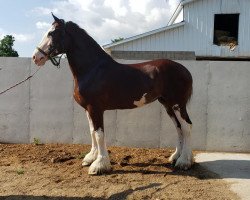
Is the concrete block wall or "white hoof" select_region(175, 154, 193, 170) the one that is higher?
the concrete block wall

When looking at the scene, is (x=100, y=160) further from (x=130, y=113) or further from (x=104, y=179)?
(x=130, y=113)

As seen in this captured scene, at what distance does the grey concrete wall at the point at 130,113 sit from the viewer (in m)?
7.00

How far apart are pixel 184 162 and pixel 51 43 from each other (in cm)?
270

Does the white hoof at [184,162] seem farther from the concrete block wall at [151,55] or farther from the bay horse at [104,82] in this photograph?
the concrete block wall at [151,55]

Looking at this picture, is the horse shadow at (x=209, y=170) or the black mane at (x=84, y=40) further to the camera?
the black mane at (x=84, y=40)

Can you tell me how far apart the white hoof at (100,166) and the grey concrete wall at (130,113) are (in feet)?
Result: 6.33

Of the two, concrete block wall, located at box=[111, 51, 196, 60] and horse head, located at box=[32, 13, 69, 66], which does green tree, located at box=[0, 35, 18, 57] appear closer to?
concrete block wall, located at box=[111, 51, 196, 60]

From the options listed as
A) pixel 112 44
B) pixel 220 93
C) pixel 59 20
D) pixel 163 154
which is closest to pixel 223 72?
pixel 220 93

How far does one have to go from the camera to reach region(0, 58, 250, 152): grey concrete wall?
7000 mm

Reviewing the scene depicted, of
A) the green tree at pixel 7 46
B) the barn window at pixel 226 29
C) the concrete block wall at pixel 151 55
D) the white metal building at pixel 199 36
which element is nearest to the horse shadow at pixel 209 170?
the concrete block wall at pixel 151 55

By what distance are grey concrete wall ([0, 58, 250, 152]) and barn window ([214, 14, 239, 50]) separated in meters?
8.05

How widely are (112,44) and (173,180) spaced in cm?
983

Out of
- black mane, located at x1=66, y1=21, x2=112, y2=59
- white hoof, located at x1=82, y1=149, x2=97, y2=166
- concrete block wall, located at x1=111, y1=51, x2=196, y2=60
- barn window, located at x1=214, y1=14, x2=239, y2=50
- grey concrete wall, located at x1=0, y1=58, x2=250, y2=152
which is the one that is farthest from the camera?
barn window, located at x1=214, y1=14, x2=239, y2=50

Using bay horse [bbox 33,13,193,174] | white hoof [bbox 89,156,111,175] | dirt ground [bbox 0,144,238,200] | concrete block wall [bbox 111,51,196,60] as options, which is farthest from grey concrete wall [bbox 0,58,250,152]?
concrete block wall [bbox 111,51,196,60]
